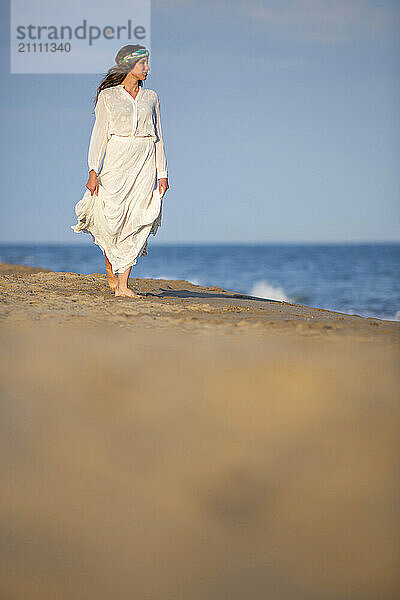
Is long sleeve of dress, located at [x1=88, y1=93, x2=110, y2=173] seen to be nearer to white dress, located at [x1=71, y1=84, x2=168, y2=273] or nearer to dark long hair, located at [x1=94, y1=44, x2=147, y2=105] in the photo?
white dress, located at [x1=71, y1=84, x2=168, y2=273]

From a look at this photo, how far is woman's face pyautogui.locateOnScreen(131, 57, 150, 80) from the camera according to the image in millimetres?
4801

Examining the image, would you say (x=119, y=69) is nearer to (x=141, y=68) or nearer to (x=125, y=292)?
(x=141, y=68)

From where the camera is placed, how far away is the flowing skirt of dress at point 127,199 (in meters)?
4.88

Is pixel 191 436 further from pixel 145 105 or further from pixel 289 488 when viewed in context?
pixel 145 105

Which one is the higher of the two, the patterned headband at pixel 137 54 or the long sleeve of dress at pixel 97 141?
the patterned headband at pixel 137 54

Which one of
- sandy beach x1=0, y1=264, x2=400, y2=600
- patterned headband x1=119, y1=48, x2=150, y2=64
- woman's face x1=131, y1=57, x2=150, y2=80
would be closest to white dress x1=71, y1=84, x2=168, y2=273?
woman's face x1=131, y1=57, x2=150, y2=80

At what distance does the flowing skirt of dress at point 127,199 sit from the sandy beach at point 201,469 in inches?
87.7

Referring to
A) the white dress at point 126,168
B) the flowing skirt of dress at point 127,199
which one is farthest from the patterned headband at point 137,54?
the flowing skirt of dress at point 127,199

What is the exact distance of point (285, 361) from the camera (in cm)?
259

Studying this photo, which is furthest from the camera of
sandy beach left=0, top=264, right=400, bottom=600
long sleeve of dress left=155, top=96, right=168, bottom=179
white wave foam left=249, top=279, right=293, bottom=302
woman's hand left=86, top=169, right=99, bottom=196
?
white wave foam left=249, top=279, right=293, bottom=302

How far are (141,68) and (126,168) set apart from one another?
78 cm

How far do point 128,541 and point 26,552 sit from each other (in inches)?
13.8

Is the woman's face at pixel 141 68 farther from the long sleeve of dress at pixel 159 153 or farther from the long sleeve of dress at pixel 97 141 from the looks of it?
the long sleeve of dress at pixel 97 141

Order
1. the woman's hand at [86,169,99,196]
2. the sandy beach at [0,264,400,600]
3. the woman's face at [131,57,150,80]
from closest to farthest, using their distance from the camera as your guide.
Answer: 1. the sandy beach at [0,264,400,600]
2. the woman's face at [131,57,150,80]
3. the woman's hand at [86,169,99,196]
